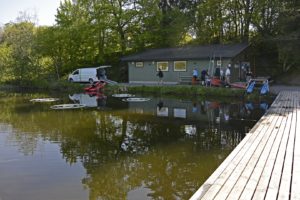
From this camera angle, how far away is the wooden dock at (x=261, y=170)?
4.68 m

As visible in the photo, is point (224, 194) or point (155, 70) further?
point (155, 70)

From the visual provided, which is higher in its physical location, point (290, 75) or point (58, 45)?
point (58, 45)

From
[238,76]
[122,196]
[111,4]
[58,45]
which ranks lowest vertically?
[122,196]

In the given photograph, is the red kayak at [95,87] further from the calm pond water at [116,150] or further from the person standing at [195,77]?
the calm pond water at [116,150]

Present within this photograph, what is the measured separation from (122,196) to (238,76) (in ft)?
68.1

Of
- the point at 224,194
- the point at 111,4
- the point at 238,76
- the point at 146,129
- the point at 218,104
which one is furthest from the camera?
the point at 111,4

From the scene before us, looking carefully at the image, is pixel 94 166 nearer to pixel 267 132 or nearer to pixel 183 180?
pixel 183 180

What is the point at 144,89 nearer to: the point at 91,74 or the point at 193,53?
the point at 193,53

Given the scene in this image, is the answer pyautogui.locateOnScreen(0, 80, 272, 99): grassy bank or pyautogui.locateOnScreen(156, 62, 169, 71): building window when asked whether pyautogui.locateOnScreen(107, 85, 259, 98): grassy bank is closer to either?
pyautogui.locateOnScreen(0, 80, 272, 99): grassy bank

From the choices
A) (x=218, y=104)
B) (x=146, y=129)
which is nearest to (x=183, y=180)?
(x=146, y=129)

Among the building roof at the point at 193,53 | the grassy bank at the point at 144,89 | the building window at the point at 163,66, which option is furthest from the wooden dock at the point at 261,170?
the building window at the point at 163,66

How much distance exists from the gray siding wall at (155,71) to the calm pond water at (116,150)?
872cm

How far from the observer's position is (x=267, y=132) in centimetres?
888

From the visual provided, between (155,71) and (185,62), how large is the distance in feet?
9.94
